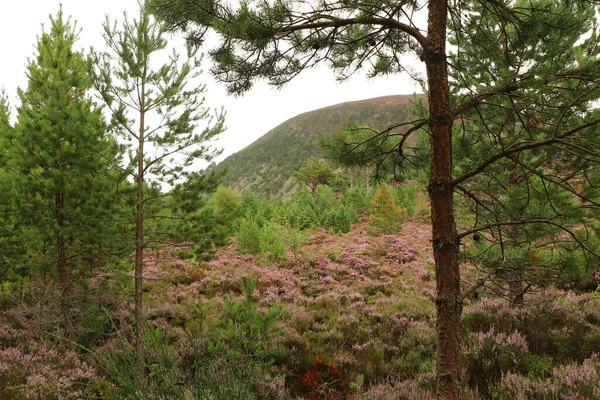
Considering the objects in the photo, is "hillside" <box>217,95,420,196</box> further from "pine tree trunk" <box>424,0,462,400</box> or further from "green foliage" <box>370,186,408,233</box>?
"pine tree trunk" <box>424,0,462,400</box>

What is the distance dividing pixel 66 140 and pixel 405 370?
8960 millimetres

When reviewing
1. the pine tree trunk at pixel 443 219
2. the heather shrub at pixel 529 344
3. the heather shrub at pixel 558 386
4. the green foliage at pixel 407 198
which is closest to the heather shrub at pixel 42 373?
the pine tree trunk at pixel 443 219

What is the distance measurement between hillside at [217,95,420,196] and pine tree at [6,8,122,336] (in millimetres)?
81820

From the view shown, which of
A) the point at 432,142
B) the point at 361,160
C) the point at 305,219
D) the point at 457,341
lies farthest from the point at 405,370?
the point at 305,219

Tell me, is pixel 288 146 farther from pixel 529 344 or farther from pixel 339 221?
pixel 529 344

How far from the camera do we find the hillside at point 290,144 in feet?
343

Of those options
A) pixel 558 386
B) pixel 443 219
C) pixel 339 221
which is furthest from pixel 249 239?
pixel 443 219

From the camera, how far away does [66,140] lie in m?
7.19

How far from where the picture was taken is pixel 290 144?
132m

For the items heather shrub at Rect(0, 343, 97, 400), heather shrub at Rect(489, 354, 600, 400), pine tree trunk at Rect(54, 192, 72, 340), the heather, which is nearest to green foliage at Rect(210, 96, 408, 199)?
the heather

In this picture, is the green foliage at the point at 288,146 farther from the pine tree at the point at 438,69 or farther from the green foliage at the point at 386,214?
the pine tree at the point at 438,69

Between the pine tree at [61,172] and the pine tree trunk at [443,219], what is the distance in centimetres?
665

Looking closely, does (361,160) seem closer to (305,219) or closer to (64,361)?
(64,361)

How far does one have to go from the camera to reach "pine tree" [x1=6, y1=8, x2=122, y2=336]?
6.63 m
